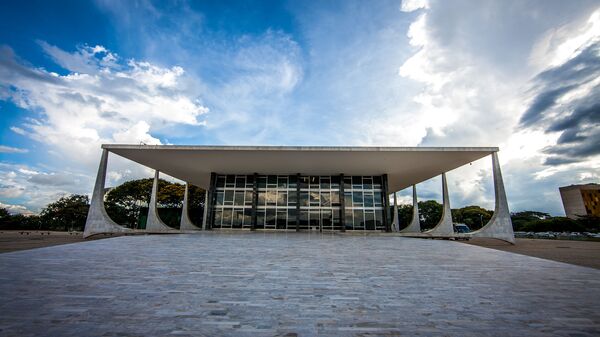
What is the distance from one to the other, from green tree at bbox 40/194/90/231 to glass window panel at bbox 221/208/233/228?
3115 centimetres

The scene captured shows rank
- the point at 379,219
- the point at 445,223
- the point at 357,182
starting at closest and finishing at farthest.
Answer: the point at 445,223 < the point at 379,219 < the point at 357,182

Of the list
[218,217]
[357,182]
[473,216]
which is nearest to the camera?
[218,217]

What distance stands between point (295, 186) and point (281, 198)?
2.05m

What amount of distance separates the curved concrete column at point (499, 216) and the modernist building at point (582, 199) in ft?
227

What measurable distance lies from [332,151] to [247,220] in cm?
1323

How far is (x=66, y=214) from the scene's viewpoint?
41406 mm

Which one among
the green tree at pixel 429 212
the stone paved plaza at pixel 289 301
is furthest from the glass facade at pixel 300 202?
the green tree at pixel 429 212

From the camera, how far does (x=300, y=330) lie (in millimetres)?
2635

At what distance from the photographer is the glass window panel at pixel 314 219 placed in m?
27.1

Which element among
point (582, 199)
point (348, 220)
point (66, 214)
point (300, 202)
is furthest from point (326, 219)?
point (582, 199)

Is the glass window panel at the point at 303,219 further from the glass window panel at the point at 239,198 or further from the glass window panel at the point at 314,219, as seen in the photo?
the glass window panel at the point at 239,198

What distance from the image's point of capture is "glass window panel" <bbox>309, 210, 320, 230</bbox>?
→ 27.1 metres

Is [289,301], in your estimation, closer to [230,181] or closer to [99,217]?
[99,217]

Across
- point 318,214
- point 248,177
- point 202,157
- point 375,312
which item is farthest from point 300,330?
point 248,177
